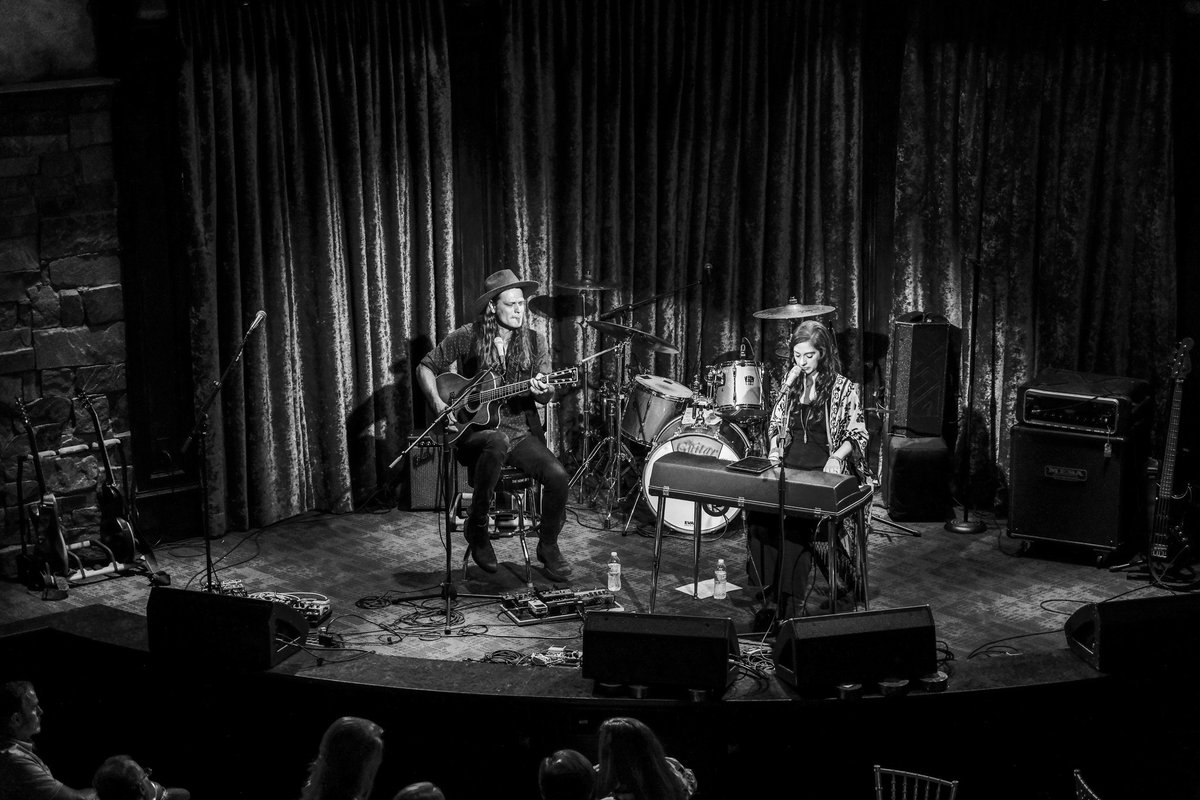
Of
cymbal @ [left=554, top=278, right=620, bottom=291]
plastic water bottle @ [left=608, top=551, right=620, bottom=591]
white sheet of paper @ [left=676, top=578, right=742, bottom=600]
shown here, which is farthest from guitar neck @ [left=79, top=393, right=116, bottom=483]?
white sheet of paper @ [left=676, top=578, right=742, bottom=600]

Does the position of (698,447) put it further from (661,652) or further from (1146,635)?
(1146,635)

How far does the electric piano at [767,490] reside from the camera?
5.79 metres

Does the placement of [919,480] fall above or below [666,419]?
below

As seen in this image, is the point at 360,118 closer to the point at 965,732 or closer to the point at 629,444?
the point at 629,444

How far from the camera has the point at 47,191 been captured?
271 inches

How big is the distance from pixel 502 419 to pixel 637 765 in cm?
348

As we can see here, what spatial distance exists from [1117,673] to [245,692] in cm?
316

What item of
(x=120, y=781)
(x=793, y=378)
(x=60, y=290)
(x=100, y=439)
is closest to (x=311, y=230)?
(x=60, y=290)

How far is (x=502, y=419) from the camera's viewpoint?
6.98m

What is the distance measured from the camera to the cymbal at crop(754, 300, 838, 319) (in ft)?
25.6

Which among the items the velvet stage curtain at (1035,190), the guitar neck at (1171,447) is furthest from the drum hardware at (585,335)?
the guitar neck at (1171,447)

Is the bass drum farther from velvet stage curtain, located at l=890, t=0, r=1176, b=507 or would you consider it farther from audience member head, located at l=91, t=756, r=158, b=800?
audience member head, located at l=91, t=756, r=158, b=800

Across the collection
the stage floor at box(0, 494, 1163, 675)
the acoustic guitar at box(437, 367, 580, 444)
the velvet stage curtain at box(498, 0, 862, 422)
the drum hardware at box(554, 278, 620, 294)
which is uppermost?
the velvet stage curtain at box(498, 0, 862, 422)

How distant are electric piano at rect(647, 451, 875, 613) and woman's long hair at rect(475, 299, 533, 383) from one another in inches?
45.2
